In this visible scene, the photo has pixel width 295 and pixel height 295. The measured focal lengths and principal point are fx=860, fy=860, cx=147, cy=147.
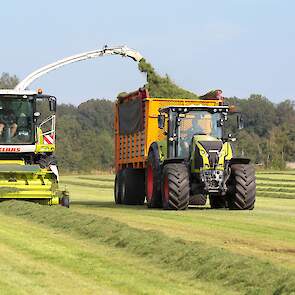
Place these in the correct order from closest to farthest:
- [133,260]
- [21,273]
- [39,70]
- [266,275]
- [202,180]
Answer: [266,275] → [21,273] → [133,260] → [202,180] → [39,70]

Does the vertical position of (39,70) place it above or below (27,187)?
above

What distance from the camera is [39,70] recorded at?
41.2 meters

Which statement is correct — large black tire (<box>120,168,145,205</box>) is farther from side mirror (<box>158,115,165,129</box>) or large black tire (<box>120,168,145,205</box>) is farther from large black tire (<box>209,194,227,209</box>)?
side mirror (<box>158,115,165,129</box>)

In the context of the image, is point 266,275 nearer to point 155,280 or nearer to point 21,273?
point 155,280

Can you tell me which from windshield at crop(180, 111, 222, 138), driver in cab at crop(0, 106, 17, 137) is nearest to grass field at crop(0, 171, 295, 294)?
windshield at crop(180, 111, 222, 138)

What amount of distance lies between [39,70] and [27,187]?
911 inches

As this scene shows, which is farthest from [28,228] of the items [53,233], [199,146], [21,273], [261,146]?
[261,146]

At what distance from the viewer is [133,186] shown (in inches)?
877

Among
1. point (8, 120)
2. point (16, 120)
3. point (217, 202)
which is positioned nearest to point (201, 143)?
point (217, 202)

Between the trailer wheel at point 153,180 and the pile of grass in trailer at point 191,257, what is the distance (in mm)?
5006

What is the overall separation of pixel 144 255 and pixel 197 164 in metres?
8.48

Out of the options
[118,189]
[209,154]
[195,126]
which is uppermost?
[195,126]

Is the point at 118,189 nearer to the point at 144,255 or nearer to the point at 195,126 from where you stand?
the point at 195,126

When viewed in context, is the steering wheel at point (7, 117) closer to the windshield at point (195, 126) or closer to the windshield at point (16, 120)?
the windshield at point (16, 120)
